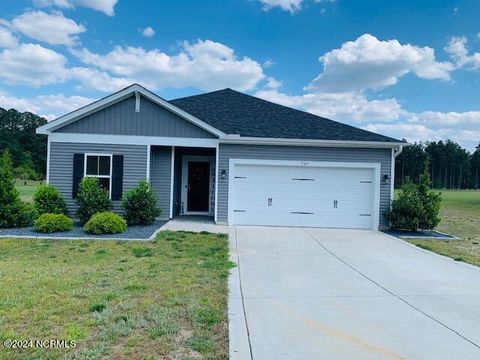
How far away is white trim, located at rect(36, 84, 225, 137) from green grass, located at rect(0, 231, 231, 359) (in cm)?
536

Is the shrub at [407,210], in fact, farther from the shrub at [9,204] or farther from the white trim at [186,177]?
the shrub at [9,204]

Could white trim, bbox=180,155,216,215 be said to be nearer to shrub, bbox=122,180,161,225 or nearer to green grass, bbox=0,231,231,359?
shrub, bbox=122,180,161,225

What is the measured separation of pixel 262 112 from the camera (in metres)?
15.5

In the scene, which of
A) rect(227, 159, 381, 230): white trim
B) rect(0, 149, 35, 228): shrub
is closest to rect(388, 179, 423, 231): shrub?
rect(227, 159, 381, 230): white trim

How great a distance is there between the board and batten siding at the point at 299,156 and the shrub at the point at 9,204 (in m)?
5.73

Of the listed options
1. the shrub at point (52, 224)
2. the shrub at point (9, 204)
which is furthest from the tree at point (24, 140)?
the shrub at point (52, 224)

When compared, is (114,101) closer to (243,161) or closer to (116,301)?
(243,161)

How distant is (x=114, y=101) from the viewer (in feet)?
41.6

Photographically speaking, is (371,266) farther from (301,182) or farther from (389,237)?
(301,182)

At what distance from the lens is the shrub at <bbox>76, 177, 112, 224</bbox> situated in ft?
38.7

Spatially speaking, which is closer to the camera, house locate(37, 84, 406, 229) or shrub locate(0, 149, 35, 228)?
shrub locate(0, 149, 35, 228)

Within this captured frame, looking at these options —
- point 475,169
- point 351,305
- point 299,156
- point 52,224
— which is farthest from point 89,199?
point 475,169

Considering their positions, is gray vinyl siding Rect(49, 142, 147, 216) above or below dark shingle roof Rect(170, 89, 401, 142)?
below

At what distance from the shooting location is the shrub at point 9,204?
10656 millimetres
